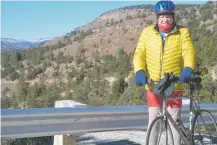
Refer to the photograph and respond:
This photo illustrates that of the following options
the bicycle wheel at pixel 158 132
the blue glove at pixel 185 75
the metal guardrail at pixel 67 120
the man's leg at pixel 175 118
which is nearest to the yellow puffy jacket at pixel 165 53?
the blue glove at pixel 185 75

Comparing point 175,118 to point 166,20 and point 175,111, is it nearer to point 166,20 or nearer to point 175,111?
point 175,111

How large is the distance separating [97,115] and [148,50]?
46.6 inches

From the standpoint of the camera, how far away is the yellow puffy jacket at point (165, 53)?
4871mm

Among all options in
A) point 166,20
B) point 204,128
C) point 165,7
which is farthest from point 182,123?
point 165,7

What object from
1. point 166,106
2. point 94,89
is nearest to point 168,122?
point 166,106

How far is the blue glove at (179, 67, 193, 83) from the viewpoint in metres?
4.66

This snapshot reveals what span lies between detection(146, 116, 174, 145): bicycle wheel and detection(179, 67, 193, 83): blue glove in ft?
1.47

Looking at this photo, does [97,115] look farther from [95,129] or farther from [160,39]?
[160,39]

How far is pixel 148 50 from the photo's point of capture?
194 inches

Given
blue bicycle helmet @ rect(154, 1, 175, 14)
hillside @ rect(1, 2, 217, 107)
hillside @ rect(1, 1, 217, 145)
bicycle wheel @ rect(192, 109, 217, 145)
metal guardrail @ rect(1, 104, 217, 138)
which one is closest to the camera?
blue bicycle helmet @ rect(154, 1, 175, 14)

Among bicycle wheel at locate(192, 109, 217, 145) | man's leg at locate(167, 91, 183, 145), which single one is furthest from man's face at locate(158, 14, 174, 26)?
bicycle wheel at locate(192, 109, 217, 145)

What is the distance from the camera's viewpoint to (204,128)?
18.2 ft

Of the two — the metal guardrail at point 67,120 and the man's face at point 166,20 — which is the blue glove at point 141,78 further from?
the metal guardrail at point 67,120

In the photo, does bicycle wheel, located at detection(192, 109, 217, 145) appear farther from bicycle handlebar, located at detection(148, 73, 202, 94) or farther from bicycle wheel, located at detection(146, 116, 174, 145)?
bicycle handlebar, located at detection(148, 73, 202, 94)
